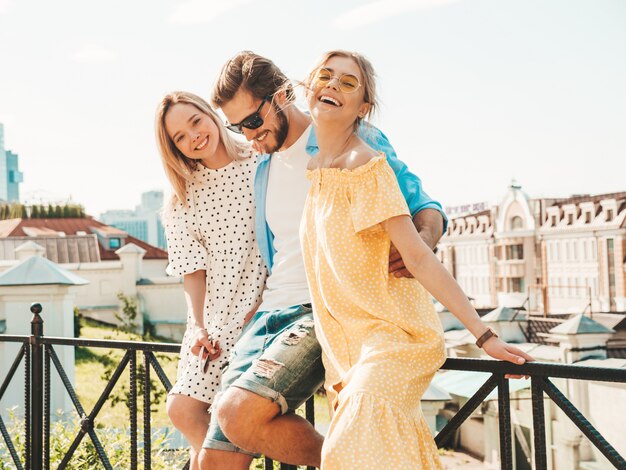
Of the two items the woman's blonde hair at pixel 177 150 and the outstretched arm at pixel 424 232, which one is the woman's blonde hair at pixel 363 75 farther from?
the woman's blonde hair at pixel 177 150

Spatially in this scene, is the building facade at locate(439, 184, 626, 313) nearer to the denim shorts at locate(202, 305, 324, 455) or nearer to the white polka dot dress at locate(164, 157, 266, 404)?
the white polka dot dress at locate(164, 157, 266, 404)

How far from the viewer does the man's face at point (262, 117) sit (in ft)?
7.99

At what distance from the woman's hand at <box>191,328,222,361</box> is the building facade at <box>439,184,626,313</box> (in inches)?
1624

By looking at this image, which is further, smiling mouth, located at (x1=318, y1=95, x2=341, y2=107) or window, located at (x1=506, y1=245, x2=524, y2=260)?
window, located at (x1=506, y1=245, x2=524, y2=260)

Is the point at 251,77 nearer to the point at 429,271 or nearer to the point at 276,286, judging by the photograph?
the point at 276,286

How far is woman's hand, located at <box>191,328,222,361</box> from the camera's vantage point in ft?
8.38

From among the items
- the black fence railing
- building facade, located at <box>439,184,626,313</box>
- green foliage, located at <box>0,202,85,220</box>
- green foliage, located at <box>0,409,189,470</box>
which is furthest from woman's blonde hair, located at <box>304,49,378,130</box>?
building facade, located at <box>439,184,626,313</box>

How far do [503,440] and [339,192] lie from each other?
1.02 m

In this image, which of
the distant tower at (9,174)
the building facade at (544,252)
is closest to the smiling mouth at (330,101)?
the building facade at (544,252)

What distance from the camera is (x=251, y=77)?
241 cm

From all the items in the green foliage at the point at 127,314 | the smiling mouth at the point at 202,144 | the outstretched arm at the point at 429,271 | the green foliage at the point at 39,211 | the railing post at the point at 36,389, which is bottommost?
the green foliage at the point at 127,314

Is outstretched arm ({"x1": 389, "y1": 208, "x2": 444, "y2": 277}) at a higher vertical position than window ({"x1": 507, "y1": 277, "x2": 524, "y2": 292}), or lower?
higher

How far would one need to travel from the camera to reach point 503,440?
7.79ft

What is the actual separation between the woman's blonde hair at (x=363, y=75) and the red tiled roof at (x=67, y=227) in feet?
99.3
